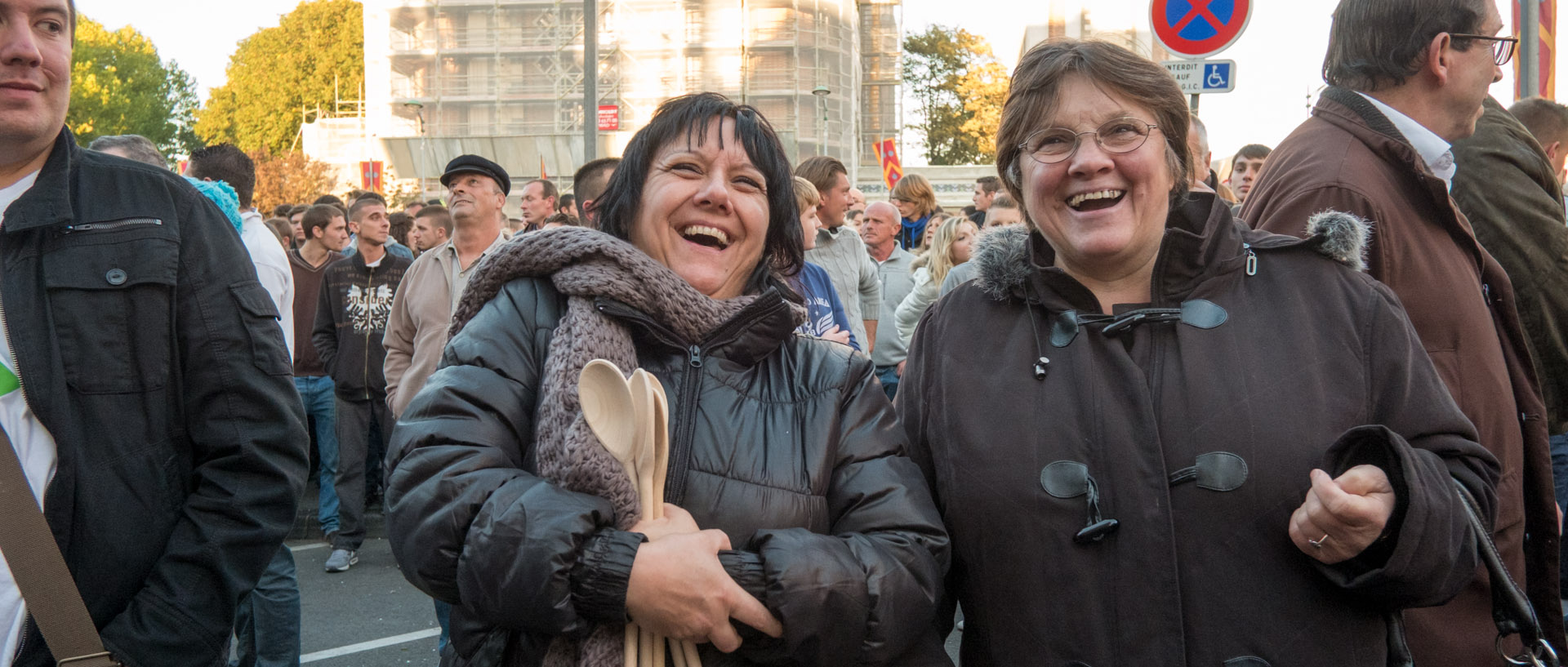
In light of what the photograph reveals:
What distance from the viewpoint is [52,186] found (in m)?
2.24

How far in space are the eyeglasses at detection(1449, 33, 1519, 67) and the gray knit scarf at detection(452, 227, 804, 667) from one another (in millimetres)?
1861

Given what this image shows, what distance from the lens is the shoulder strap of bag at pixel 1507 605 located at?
7.06 feet

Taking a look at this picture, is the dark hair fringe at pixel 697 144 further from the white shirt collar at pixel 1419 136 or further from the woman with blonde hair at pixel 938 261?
the woman with blonde hair at pixel 938 261

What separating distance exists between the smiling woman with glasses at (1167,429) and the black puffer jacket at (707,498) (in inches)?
7.5

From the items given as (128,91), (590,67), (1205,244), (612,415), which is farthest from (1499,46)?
(128,91)

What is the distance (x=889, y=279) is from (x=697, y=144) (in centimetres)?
653

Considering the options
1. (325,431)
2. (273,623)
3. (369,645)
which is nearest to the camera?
(273,623)

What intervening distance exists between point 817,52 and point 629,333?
41175 mm

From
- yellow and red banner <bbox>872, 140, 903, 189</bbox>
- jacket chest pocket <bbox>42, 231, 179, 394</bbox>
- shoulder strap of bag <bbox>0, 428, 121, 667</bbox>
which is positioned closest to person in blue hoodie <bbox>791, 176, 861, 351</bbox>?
jacket chest pocket <bbox>42, 231, 179, 394</bbox>

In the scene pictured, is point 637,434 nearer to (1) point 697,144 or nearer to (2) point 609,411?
(2) point 609,411

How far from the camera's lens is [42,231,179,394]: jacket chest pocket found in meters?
2.21

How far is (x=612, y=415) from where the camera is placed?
1959 mm

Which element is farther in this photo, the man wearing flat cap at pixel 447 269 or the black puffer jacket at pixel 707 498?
the man wearing flat cap at pixel 447 269

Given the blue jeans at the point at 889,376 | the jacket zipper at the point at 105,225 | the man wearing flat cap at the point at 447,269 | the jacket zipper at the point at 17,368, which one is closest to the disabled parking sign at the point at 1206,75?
the blue jeans at the point at 889,376
